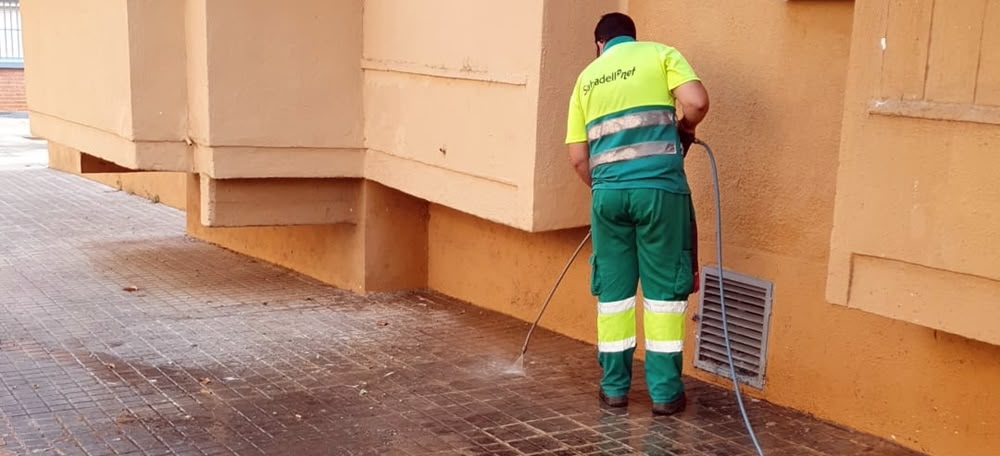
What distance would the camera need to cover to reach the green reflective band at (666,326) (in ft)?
17.9

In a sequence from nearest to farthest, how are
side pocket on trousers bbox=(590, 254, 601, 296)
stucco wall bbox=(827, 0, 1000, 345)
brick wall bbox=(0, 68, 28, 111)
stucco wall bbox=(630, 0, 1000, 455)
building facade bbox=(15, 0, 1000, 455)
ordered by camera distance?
stucco wall bbox=(827, 0, 1000, 345) → building facade bbox=(15, 0, 1000, 455) → stucco wall bbox=(630, 0, 1000, 455) → side pocket on trousers bbox=(590, 254, 601, 296) → brick wall bbox=(0, 68, 28, 111)

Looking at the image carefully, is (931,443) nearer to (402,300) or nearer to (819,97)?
(819,97)

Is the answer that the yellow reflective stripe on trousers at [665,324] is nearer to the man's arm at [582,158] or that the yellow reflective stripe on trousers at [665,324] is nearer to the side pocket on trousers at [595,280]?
the side pocket on trousers at [595,280]

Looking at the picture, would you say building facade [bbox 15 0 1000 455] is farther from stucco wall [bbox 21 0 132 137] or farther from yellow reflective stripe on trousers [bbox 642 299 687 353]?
yellow reflective stripe on trousers [bbox 642 299 687 353]

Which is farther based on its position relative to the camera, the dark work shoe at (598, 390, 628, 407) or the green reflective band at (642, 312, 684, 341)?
the dark work shoe at (598, 390, 628, 407)

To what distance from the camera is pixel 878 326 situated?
5.21 m

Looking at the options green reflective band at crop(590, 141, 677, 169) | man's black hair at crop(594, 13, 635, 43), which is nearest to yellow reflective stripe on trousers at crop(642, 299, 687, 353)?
green reflective band at crop(590, 141, 677, 169)

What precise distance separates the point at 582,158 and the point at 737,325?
1.19 m

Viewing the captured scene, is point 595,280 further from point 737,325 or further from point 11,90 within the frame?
point 11,90

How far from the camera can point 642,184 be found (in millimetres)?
5375

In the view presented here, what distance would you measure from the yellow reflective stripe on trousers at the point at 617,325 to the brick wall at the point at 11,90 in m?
22.6

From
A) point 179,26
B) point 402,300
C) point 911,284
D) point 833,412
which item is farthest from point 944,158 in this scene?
point 179,26

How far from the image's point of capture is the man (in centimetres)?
539

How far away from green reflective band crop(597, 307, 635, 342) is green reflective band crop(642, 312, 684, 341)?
16 cm
